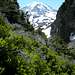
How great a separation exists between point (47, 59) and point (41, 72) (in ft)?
9.48

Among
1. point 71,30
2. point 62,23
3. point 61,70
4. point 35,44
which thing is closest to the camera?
point 61,70

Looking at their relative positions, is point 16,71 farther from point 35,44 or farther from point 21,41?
point 35,44

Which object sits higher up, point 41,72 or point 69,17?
point 69,17

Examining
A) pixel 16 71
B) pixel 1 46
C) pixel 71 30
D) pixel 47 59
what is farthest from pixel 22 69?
pixel 71 30

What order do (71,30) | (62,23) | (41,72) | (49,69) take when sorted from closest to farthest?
(41,72) < (49,69) < (71,30) < (62,23)

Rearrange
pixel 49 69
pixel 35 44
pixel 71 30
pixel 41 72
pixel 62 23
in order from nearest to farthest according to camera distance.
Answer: pixel 41 72 < pixel 49 69 < pixel 35 44 < pixel 71 30 < pixel 62 23

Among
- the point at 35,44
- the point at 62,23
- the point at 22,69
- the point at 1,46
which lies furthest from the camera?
the point at 62,23

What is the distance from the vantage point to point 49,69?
16.7 m

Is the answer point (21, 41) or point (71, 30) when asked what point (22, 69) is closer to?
point (21, 41)

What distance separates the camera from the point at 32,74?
13758 mm

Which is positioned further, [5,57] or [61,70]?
[61,70]

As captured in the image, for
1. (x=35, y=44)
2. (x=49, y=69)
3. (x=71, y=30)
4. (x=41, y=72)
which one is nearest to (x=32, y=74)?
(x=41, y=72)

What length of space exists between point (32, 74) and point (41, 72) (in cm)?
178

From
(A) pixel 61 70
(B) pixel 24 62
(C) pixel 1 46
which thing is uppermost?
(C) pixel 1 46
